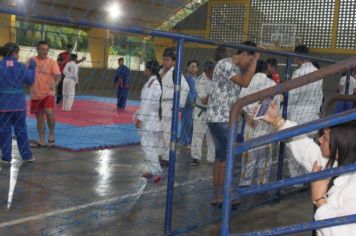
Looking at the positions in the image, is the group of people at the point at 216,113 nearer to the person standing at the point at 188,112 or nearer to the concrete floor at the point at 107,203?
the person standing at the point at 188,112

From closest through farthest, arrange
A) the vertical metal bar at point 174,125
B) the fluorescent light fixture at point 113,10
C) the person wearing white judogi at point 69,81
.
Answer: the vertical metal bar at point 174,125 < the person wearing white judogi at point 69,81 < the fluorescent light fixture at point 113,10

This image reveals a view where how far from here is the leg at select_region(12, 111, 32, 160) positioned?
18.8ft

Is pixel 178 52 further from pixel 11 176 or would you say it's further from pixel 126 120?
pixel 126 120

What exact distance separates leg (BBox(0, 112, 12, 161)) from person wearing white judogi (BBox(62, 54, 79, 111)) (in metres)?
5.58

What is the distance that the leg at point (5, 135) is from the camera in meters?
5.64

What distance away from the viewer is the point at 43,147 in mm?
7004

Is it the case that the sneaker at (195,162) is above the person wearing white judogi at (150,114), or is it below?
below

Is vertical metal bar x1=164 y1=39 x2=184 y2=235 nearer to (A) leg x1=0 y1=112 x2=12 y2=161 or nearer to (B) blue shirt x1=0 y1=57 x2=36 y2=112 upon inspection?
(B) blue shirt x1=0 y1=57 x2=36 y2=112

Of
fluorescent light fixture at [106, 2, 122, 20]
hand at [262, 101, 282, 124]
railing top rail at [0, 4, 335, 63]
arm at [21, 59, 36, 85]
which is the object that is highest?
fluorescent light fixture at [106, 2, 122, 20]

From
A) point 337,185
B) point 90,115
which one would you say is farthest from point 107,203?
point 90,115

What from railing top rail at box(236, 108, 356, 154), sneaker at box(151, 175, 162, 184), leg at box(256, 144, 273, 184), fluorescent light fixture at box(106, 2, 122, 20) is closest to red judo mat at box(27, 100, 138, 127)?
sneaker at box(151, 175, 162, 184)

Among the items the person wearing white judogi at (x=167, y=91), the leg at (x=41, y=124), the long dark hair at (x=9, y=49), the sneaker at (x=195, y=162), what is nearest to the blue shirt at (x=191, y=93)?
the person wearing white judogi at (x=167, y=91)

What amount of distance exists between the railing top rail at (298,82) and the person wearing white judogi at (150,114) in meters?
3.09

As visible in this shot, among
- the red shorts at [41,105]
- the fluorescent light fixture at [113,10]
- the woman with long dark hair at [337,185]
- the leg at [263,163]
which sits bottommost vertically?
the leg at [263,163]
